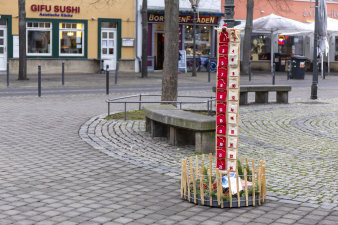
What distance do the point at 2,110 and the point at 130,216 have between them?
381 inches

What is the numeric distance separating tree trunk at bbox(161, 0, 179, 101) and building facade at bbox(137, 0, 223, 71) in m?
21.7

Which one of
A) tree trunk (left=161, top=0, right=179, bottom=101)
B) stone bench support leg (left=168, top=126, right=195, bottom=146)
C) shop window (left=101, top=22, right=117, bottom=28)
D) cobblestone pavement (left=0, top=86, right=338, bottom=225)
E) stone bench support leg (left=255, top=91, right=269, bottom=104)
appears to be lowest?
cobblestone pavement (left=0, top=86, right=338, bottom=225)

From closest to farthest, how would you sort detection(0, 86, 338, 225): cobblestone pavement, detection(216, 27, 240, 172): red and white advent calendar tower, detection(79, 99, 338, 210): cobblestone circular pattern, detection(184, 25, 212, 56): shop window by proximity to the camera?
1. detection(0, 86, 338, 225): cobblestone pavement
2. detection(216, 27, 240, 172): red and white advent calendar tower
3. detection(79, 99, 338, 210): cobblestone circular pattern
4. detection(184, 25, 212, 56): shop window

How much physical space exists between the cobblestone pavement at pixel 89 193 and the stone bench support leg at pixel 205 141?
49.2 inches

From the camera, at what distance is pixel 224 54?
689 cm

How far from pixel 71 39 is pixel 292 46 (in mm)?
15262

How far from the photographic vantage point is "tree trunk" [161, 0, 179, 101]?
44.3ft

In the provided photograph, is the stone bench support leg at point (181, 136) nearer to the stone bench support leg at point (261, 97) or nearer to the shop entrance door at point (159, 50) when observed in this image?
the stone bench support leg at point (261, 97)

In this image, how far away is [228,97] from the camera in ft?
22.7

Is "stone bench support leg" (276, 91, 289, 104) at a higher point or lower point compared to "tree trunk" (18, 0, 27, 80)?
lower

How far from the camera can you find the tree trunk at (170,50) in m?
13.5

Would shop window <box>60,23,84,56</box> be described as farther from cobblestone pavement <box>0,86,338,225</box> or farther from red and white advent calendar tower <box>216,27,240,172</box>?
red and white advent calendar tower <box>216,27,240,172</box>

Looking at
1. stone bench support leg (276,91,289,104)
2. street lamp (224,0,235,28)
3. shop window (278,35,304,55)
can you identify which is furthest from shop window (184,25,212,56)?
street lamp (224,0,235,28)

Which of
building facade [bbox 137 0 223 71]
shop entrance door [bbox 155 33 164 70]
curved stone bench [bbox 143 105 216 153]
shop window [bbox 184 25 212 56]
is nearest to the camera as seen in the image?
curved stone bench [bbox 143 105 216 153]
